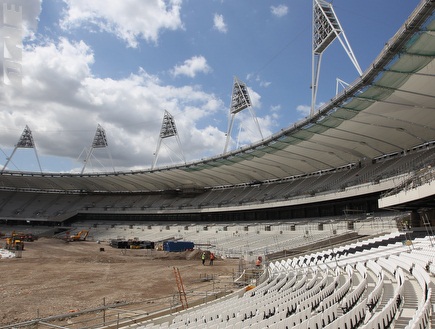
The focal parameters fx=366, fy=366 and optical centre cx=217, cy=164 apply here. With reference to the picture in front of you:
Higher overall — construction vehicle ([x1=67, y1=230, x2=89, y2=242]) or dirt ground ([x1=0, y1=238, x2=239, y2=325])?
construction vehicle ([x1=67, y1=230, x2=89, y2=242])

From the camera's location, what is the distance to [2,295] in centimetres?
1806

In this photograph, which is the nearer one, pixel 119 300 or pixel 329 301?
pixel 329 301

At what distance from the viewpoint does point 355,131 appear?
3366cm

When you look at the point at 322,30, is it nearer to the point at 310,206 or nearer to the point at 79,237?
the point at 310,206

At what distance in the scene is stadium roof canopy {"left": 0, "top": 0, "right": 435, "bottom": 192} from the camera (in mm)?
20500

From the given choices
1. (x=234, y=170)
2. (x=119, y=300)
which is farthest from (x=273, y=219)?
(x=119, y=300)

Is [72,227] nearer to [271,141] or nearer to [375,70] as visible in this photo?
[271,141]

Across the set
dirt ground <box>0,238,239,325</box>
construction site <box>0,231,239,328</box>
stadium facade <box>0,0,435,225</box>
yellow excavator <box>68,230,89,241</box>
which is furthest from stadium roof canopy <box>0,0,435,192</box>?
dirt ground <box>0,238,239,325</box>

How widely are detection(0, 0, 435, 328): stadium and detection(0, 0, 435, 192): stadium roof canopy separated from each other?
0.36ft

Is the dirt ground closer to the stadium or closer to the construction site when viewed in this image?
the construction site

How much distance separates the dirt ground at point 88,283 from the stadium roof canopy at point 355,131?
15086 millimetres

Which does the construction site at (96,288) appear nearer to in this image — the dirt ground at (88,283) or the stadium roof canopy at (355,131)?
the dirt ground at (88,283)

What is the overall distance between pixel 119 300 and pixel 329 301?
36.3 feet

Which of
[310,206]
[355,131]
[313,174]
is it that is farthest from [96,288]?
[313,174]
